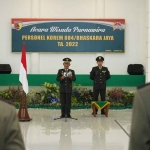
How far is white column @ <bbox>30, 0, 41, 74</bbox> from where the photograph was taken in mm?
14047

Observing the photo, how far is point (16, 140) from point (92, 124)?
7917 mm

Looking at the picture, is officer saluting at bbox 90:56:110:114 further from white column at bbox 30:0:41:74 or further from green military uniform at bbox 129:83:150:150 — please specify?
green military uniform at bbox 129:83:150:150

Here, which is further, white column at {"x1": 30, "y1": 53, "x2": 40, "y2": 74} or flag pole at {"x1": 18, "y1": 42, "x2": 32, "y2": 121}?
white column at {"x1": 30, "y1": 53, "x2": 40, "y2": 74}

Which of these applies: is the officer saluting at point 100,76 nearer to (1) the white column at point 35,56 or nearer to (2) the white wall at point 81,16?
(2) the white wall at point 81,16

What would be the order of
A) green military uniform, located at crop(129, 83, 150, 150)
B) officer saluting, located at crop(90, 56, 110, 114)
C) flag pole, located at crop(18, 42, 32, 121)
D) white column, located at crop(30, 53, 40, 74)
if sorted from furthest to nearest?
white column, located at crop(30, 53, 40, 74), officer saluting, located at crop(90, 56, 110, 114), flag pole, located at crop(18, 42, 32, 121), green military uniform, located at crop(129, 83, 150, 150)

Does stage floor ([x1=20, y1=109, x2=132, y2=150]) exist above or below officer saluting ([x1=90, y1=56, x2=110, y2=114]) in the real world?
below

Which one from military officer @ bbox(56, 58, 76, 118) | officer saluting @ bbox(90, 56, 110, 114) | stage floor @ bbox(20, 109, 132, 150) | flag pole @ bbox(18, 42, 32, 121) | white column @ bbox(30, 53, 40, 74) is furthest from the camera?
white column @ bbox(30, 53, 40, 74)

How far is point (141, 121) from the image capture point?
3.72 ft

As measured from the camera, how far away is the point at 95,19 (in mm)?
14094

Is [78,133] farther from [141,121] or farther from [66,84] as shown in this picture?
[141,121]

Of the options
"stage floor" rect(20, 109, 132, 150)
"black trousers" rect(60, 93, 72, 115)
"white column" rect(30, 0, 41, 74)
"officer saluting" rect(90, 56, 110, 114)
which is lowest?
"stage floor" rect(20, 109, 132, 150)

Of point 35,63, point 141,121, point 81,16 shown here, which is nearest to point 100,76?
point 35,63

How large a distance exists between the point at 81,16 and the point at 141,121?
1334 centimetres

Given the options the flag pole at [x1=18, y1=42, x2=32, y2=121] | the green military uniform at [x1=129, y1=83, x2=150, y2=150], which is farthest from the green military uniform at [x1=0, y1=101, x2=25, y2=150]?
the flag pole at [x1=18, y1=42, x2=32, y2=121]
